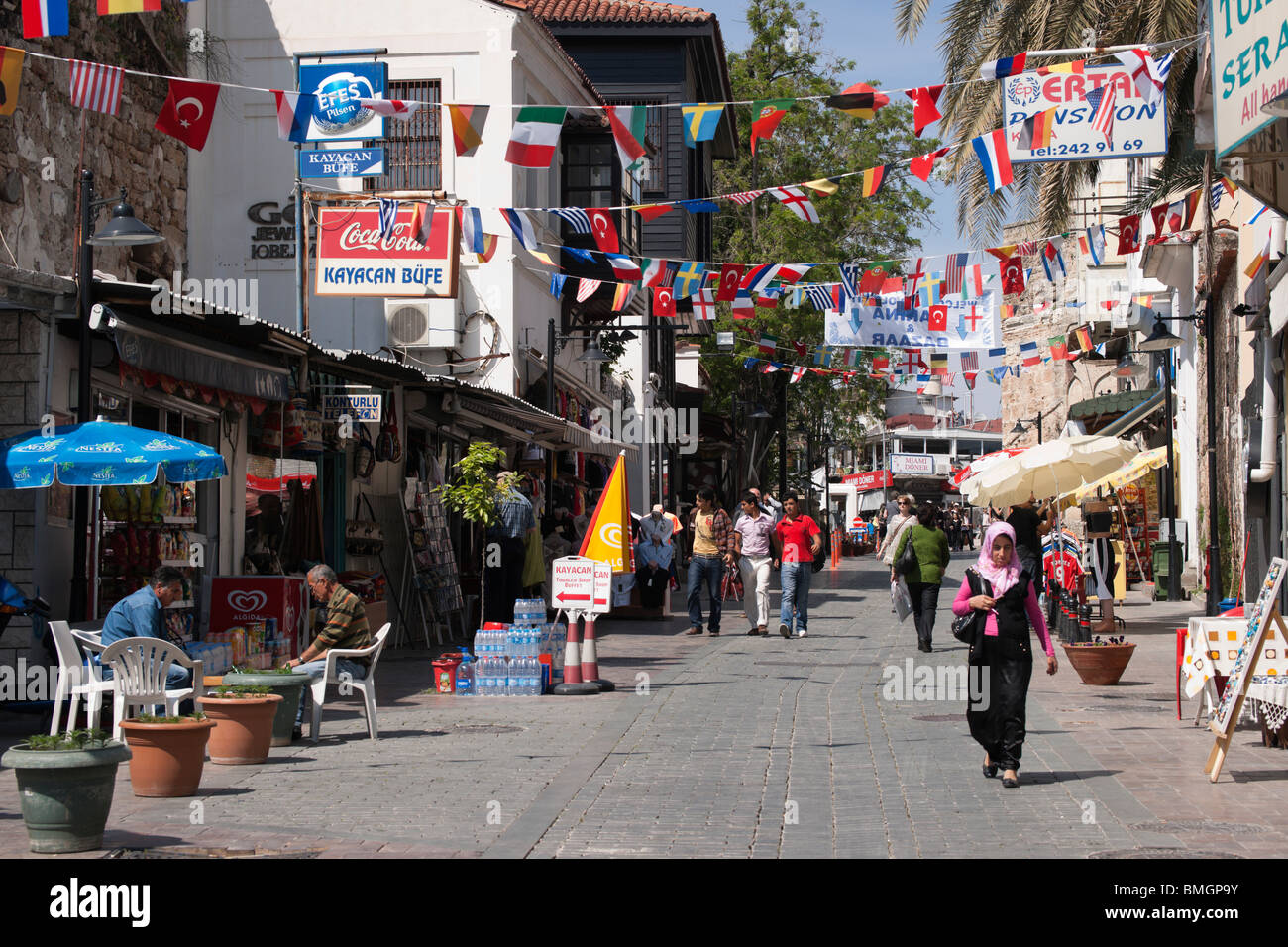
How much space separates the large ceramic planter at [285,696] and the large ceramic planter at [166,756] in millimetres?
1951

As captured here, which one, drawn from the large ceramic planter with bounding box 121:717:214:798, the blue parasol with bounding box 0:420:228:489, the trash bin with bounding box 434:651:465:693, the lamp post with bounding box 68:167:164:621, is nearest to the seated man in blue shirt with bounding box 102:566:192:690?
the blue parasol with bounding box 0:420:228:489

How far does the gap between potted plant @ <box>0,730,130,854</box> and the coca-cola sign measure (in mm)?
11301

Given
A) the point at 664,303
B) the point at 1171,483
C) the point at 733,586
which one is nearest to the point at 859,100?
the point at 664,303

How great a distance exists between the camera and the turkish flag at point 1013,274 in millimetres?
17969

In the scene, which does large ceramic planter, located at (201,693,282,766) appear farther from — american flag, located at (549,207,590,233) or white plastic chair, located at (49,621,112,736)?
american flag, located at (549,207,590,233)

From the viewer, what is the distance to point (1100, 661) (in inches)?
558

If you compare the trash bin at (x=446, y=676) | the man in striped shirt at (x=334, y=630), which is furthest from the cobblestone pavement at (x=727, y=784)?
the man in striped shirt at (x=334, y=630)

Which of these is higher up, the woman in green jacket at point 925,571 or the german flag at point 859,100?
the german flag at point 859,100

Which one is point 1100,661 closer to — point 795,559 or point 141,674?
point 795,559

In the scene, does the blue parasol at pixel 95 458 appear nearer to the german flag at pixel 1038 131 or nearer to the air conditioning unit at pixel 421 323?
the german flag at pixel 1038 131

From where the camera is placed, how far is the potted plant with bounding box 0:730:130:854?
690 centimetres

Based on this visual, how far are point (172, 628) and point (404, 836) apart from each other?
6096 mm

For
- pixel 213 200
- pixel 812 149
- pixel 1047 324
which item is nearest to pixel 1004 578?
pixel 213 200

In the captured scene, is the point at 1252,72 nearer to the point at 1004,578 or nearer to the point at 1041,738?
the point at 1004,578
